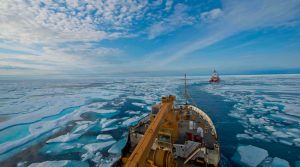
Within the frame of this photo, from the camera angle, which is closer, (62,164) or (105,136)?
(62,164)

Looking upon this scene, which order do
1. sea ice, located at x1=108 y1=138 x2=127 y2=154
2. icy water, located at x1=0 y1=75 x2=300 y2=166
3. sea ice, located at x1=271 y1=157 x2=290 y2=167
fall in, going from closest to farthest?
sea ice, located at x1=271 y1=157 x2=290 y2=167 < icy water, located at x1=0 y1=75 x2=300 y2=166 < sea ice, located at x1=108 y1=138 x2=127 y2=154

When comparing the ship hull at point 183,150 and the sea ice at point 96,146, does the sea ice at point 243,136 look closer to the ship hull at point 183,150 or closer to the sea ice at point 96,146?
the ship hull at point 183,150

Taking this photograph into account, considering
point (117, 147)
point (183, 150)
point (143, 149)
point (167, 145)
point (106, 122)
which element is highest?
point (143, 149)

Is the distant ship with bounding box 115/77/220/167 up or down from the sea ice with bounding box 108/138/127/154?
up

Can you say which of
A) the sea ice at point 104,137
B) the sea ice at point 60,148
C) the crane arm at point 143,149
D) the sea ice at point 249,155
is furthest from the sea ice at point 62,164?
the sea ice at point 249,155

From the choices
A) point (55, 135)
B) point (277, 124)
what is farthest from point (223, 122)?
point (55, 135)

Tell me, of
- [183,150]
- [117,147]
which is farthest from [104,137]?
[183,150]

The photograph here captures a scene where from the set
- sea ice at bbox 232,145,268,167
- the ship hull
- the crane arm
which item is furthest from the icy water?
the crane arm

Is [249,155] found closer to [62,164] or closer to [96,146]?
[96,146]

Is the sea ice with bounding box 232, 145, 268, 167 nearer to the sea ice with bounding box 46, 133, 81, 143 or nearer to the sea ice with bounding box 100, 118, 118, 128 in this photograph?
the sea ice with bounding box 100, 118, 118, 128
